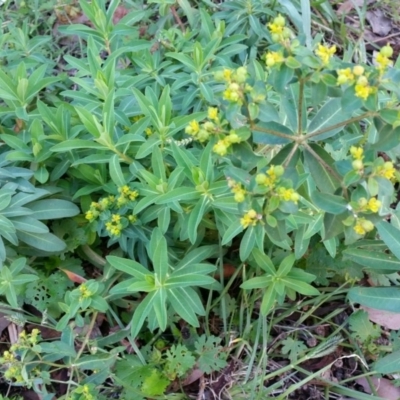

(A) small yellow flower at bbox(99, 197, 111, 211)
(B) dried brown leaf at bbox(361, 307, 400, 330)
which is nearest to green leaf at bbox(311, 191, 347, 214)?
(A) small yellow flower at bbox(99, 197, 111, 211)

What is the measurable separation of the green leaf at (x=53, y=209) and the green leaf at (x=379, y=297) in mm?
1264

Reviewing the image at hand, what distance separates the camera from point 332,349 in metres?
2.41

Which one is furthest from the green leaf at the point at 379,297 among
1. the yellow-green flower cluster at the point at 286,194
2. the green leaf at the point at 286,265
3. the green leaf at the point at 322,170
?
the yellow-green flower cluster at the point at 286,194

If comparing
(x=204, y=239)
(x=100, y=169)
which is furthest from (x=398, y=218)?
(x=100, y=169)

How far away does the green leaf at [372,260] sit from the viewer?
84.0 inches

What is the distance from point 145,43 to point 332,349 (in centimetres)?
172

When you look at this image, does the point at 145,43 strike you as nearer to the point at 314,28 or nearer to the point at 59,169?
the point at 59,169

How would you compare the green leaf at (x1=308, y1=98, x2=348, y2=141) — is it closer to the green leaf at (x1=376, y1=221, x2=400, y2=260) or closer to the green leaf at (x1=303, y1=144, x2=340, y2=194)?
the green leaf at (x1=303, y1=144, x2=340, y2=194)

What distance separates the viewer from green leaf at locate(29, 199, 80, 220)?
92.0 inches

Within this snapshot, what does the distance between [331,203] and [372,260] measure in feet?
2.11

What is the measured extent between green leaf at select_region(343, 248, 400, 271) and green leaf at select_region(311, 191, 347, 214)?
1.90ft

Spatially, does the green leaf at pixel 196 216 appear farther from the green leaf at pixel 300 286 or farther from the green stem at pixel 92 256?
the green stem at pixel 92 256

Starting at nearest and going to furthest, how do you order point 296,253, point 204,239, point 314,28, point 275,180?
point 275,180 → point 296,253 → point 204,239 → point 314,28

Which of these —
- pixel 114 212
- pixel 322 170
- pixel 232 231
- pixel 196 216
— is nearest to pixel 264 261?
pixel 232 231
